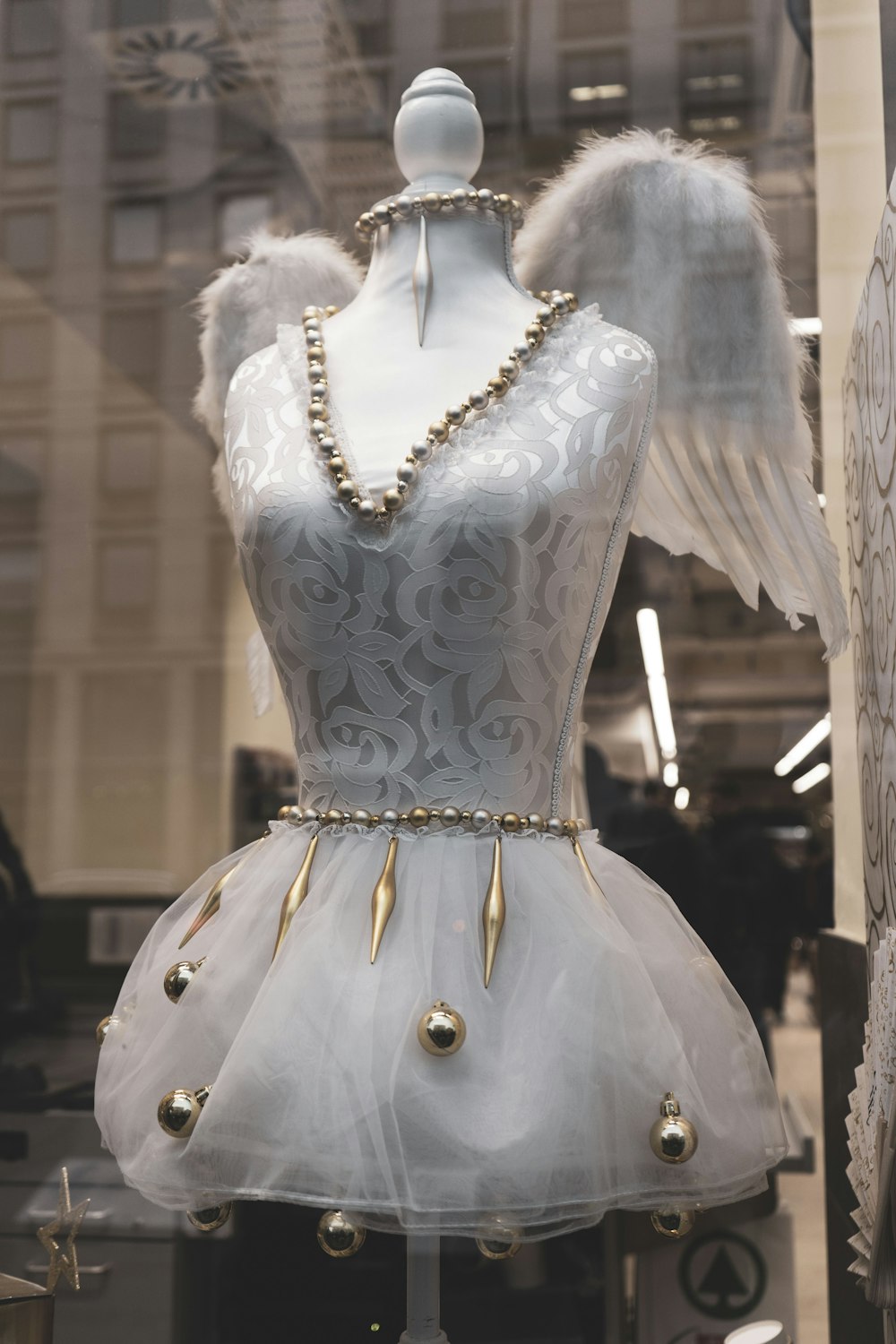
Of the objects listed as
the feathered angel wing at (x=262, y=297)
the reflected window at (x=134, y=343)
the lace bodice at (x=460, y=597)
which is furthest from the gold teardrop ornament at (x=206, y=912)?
the reflected window at (x=134, y=343)

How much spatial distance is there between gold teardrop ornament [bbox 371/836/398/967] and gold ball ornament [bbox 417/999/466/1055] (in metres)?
0.08

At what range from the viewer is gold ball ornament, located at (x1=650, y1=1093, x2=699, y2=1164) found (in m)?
0.84

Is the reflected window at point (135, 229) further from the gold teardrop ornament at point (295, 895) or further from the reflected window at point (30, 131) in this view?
the gold teardrop ornament at point (295, 895)

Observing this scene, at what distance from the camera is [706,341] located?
1.27 meters

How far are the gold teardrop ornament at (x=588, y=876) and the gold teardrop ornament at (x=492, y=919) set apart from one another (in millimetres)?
83

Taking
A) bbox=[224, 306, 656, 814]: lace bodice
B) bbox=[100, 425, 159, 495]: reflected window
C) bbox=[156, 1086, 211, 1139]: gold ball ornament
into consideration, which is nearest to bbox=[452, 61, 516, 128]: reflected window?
bbox=[100, 425, 159, 495]: reflected window

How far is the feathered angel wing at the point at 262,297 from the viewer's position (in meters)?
1.42

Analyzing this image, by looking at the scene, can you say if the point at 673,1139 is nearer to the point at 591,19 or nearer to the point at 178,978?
the point at 178,978

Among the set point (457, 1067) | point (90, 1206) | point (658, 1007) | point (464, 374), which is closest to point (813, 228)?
point (464, 374)

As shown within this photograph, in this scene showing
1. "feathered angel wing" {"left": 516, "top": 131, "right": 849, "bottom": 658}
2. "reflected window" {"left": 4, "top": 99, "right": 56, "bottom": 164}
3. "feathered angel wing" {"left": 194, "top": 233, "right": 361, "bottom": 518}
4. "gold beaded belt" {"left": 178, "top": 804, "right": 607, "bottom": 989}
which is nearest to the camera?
"gold beaded belt" {"left": 178, "top": 804, "right": 607, "bottom": 989}

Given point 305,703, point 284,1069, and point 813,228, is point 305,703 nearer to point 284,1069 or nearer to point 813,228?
point 284,1069

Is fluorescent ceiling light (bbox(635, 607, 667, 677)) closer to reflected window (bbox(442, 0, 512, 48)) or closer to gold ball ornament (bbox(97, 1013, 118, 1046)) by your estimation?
reflected window (bbox(442, 0, 512, 48))

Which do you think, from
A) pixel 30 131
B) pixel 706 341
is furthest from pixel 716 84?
pixel 30 131

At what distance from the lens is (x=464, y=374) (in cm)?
107
